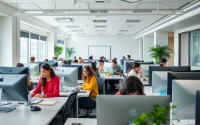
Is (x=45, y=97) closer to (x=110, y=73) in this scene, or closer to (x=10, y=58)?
(x=110, y=73)

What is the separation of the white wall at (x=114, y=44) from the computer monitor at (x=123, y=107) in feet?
58.8

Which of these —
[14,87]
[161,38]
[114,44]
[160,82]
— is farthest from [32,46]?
[160,82]

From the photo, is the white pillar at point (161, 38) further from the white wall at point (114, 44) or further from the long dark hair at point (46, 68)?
the long dark hair at point (46, 68)

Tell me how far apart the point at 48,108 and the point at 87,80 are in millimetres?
1603

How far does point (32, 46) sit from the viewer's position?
39.2ft

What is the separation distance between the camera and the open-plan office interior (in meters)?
1.55

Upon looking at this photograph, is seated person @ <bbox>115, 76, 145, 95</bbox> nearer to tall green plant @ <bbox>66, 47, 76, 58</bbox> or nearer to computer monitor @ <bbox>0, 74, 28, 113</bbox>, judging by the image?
computer monitor @ <bbox>0, 74, 28, 113</bbox>

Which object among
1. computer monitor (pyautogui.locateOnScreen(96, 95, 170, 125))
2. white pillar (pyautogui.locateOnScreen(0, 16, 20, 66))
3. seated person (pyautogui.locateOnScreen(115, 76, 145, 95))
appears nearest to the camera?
computer monitor (pyautogui.locateOnScreen(96, 95, 170, 125))

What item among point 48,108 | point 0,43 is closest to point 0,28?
point 0,43

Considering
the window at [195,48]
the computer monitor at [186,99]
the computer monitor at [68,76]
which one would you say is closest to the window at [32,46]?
the computer monitor at [68,76]

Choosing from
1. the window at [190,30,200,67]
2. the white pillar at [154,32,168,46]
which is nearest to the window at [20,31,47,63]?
the white pillar at [154,32,168,46]

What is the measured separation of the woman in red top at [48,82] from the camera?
378 centimetres

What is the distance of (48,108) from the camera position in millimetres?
2967

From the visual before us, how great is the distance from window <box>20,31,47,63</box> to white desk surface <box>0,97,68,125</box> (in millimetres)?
7647
